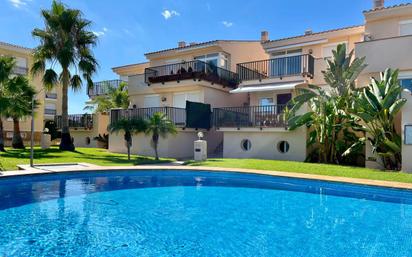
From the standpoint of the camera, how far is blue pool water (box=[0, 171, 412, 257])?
831 cm

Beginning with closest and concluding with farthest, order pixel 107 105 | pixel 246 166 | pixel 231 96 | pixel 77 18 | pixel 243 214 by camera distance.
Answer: pixel 243 214, pixel 246 166, pixel 77 18, pixel 231 96, pixel 107 105

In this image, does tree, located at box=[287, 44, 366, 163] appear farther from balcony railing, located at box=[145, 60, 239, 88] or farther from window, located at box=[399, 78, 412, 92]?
balcony railing, located at box=[145, 60, 239, 88]

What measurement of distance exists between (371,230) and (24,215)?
11.4 m

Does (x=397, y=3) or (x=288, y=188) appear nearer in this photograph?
(x=288, y=188)

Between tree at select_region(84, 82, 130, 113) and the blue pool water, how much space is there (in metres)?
21.1

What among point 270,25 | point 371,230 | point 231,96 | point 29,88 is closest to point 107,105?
point 29,88

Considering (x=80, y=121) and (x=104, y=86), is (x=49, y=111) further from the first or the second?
(x=104, y=86)

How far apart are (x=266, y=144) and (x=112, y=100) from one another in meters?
21.2

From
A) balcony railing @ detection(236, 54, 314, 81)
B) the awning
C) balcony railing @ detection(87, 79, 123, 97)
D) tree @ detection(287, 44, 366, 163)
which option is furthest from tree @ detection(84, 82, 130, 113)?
tree @ detection(287, 44, 366, 163)

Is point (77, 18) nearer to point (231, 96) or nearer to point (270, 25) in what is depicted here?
point (231, 96)

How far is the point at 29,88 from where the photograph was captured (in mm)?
31688

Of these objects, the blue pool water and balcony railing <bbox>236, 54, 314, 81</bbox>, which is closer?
the blue pool water

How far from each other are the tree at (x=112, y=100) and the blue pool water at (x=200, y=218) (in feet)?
69.2

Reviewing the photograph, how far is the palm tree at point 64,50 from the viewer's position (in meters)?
30.2
